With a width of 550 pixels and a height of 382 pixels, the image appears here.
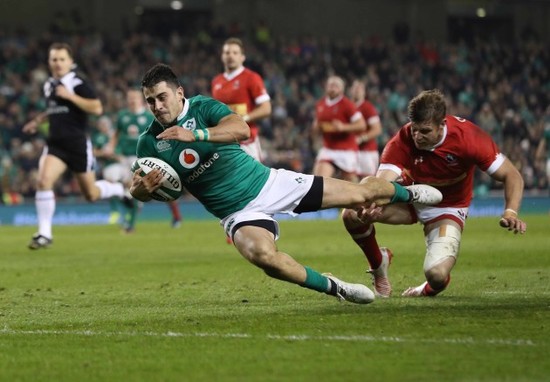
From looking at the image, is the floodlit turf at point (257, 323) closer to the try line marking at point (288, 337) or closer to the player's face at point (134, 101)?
the try line marking at point (288, 337)

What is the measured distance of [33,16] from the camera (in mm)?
37375

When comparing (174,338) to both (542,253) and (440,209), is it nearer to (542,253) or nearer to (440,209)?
(440,209)

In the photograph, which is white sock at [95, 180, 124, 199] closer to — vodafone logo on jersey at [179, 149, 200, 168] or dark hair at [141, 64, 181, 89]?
vodafone logo on jersey at [179, 149, 200, 168]

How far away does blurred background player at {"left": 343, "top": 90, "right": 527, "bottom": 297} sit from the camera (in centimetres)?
929

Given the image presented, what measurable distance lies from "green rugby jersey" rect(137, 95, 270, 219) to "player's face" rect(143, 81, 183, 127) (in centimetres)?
11

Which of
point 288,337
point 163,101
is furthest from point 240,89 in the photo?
point 288,337

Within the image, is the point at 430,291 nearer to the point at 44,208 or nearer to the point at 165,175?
the point at 165,175

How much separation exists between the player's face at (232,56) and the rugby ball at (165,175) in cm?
816

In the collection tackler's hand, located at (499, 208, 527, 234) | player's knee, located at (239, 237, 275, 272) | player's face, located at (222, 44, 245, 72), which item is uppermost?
player's face, located at (222, 44, 245, 72)

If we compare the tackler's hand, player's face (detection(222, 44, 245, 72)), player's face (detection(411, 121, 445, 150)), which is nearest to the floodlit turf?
the tackler's hand

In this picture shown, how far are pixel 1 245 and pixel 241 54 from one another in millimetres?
5234

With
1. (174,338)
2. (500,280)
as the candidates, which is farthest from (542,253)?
(174,338)

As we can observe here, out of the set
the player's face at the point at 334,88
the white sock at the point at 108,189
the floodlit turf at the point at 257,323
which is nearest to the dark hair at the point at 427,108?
the floodlit turf at the point at 257,323

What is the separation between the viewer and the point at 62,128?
1622 centimetres
